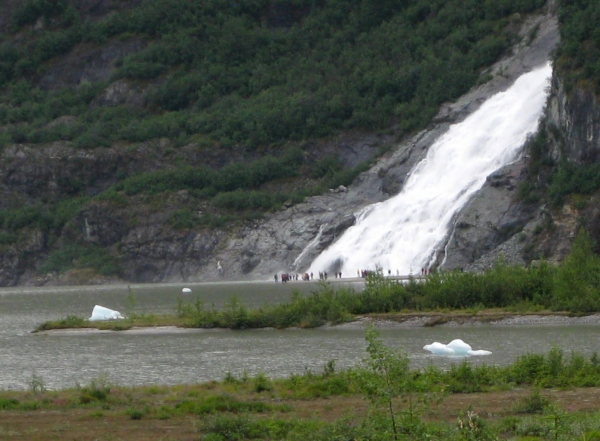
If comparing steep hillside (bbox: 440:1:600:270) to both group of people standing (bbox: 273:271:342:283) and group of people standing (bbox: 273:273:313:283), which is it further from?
group of people standing (bbox: 273:273:313:283)

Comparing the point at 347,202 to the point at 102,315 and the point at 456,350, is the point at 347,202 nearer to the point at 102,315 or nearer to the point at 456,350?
the point at 102,315

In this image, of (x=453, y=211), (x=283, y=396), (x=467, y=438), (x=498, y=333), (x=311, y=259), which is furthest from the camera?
(x=311, y=259)

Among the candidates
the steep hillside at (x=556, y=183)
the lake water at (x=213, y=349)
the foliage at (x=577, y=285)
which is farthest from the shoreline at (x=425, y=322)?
the steep hillside at (x=556, y=183)

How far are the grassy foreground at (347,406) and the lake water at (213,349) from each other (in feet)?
10.3

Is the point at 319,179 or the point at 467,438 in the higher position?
the point at 319,179

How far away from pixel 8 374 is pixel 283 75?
105 metres

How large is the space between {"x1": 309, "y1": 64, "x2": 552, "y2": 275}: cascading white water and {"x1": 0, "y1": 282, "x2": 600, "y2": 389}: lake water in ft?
133

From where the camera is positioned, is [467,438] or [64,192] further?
[64,192]

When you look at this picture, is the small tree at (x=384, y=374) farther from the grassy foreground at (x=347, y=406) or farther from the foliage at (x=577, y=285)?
the foliage at (x=577, y=285)

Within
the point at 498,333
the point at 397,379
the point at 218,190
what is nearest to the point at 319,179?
the point at 218,190

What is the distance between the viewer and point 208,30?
150125 mm

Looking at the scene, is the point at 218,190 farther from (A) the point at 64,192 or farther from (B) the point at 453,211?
(B) the point at 453,211

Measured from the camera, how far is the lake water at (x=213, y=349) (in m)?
37.7

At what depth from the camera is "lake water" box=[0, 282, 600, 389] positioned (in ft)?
124
